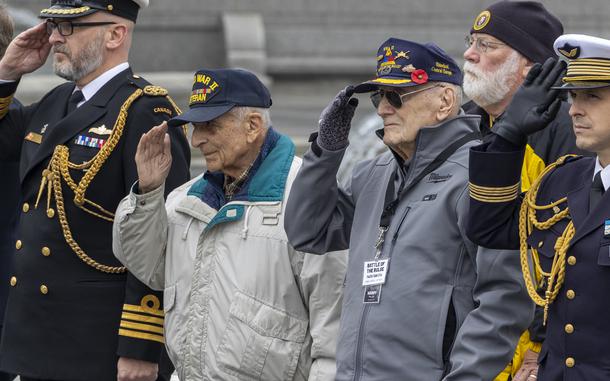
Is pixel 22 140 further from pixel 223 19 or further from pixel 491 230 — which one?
pixel 223 19

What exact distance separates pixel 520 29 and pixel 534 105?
1.04 m

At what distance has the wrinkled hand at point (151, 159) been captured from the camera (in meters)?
5.32

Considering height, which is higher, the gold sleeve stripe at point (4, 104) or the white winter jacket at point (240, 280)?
the gold sleeve stripe at point (4, 104)

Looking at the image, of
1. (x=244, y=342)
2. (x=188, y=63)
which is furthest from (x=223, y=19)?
(x=244, y=342)

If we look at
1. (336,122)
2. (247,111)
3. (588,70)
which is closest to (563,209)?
(588,70)

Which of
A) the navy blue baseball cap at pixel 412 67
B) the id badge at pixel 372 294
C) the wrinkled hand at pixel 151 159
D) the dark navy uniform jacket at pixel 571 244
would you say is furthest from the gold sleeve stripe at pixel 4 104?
the dark navy uniform jacket at pixel 571 244

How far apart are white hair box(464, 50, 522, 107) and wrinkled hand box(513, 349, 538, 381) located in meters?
0.92

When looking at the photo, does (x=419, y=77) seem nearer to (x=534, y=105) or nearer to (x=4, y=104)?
(x=534, y=105)

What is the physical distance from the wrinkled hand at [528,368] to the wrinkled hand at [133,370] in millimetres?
1540

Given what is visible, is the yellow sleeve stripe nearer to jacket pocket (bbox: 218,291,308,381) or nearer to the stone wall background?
jacket pocket (bbox: 218,291,308,381)

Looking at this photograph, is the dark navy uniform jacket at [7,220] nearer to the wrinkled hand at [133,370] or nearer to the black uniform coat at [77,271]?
the black uniform coat at [77,271]

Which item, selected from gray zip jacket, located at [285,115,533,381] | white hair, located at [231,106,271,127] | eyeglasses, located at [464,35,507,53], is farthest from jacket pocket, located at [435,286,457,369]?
white hair, located at [231,106,271,127]

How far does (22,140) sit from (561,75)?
288 cm

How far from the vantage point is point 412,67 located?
4730 millimetres
